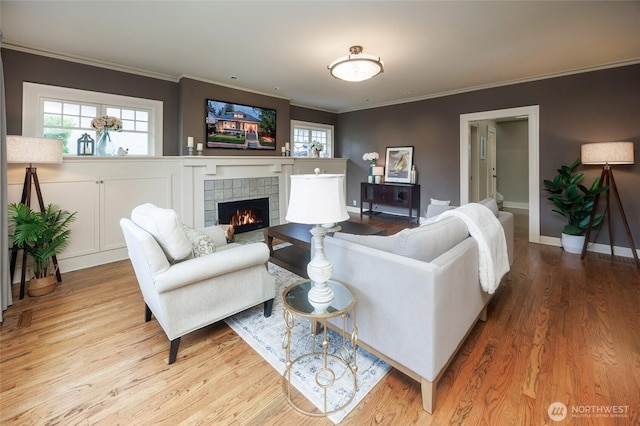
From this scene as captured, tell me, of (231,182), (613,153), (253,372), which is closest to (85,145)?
(231,182)

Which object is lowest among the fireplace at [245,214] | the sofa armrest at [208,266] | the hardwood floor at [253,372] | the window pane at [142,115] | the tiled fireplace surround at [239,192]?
the hardwood floor at [253,372]

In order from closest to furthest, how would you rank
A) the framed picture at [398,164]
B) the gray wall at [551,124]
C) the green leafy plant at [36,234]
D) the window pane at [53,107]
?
the green leafy plant at [36,234]
the window pane at [53,107]
the gray wall at [551,124]
the framed picture at [398,164]

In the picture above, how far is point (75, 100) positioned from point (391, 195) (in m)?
5.21

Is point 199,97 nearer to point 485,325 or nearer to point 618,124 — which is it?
point 485,325

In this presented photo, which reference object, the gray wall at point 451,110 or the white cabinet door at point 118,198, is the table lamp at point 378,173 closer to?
the gray wall at point 451,110

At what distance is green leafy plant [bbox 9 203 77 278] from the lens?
2525 millimetres

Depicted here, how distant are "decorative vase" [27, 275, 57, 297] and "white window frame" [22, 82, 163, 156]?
1667mm

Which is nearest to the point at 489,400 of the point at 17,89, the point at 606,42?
the point at 606,42

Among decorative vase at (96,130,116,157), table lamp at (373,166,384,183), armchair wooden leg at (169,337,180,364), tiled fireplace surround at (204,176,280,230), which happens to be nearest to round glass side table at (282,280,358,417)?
armchair wooden leg at (169,337,180,364)

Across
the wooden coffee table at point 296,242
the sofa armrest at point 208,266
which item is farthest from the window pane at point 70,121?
the sofa armrest at point 208,266

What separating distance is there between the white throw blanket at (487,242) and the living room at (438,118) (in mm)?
642

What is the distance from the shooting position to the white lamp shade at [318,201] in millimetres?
1380

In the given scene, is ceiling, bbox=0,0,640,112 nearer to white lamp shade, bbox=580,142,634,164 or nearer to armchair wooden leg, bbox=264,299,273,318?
white lamp shade, bbox=580,142,634,164

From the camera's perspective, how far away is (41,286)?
8.77 ft
